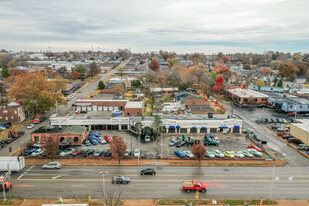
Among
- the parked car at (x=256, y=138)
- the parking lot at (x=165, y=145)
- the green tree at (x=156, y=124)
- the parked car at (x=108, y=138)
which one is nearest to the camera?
the parking lot at (x=165, y=145)

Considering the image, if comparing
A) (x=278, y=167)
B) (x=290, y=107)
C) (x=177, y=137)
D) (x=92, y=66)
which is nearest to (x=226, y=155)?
(x=278, y=167)

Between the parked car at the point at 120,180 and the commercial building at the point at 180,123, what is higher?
the commercial building at the point at 180,123

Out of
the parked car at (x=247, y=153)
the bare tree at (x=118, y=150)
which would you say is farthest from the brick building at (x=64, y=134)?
the parked car at (x=247, y=153)

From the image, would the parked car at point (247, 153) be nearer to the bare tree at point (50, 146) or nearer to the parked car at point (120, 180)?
the parked car at point (120, 180)

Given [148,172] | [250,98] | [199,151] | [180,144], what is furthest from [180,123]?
[250,98]

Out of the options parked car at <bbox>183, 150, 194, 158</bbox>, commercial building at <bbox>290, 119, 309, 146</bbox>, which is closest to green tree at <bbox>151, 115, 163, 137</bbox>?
parked car at <bbox>183, 150, 194, 158</bbox>

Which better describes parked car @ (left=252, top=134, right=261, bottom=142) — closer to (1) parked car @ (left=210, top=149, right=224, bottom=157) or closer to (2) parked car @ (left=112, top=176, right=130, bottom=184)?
(1) parked car @ (left=210, top=149, right=224, bottom=157)

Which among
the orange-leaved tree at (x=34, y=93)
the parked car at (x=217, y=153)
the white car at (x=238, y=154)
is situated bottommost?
the white car at (x=238, y=154)

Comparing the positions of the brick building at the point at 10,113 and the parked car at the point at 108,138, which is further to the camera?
the brick building at the point at 10,113
